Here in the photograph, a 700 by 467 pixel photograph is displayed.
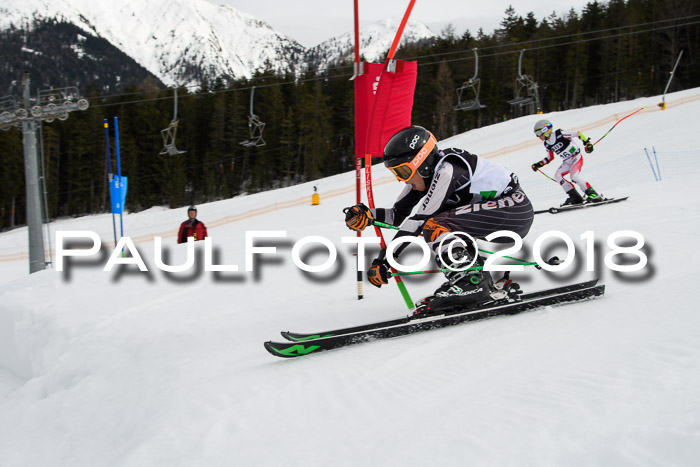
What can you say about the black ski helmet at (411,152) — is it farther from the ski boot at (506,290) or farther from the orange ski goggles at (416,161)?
the ski boot at (506,290)

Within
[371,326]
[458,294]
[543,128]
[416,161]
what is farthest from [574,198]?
[371,326]

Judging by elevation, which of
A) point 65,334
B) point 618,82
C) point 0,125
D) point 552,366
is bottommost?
point 65,334

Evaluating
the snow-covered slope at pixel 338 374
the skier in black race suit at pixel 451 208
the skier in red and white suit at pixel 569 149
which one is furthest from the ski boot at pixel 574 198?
the skier in black race suit at pixel 451 208

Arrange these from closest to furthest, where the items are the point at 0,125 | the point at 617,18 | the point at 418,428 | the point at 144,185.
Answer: the point at 418,428 < the point at 0,125 < the point at 144,185 < the point at 617,18

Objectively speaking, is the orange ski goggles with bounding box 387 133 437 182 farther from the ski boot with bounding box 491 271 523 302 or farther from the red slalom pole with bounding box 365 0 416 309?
the ski boot with bounding box 491 271 523 302

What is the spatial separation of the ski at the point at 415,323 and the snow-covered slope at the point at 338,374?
0.32 ft

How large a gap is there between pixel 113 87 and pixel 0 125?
122 metres

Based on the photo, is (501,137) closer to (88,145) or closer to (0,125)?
(0,125)

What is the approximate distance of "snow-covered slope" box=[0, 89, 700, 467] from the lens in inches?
83.4

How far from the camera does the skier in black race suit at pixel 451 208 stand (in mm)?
3932

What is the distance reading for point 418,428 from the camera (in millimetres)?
2299

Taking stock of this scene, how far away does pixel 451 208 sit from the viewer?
13.8 feet

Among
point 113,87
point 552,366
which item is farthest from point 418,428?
point 113,87

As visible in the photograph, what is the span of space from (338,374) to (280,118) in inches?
1954
